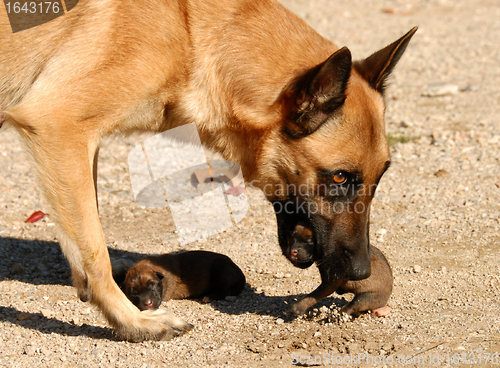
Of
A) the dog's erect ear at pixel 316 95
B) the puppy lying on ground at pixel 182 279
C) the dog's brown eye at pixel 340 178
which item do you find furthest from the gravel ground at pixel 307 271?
the dog's erect ear at pixel 316 95

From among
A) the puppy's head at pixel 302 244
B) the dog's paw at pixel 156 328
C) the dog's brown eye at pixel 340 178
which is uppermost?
the dog's brown eye at pixel 340 178

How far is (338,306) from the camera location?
4.19 meters

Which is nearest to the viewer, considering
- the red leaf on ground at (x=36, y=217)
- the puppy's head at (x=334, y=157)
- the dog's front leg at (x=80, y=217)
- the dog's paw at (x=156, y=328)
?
the dog's front leg at (x=80, y=217)

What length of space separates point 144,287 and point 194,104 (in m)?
1.46

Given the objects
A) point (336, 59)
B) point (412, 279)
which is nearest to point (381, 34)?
point (412, 279)

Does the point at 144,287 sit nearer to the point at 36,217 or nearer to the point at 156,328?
the point at 156,328

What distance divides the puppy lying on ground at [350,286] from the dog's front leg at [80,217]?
0.97 metres

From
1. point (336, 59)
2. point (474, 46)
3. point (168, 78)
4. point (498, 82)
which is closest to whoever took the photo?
point (336, 59)

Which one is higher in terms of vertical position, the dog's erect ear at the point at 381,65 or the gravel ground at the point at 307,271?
the dog's erect ear at the point at 381,65

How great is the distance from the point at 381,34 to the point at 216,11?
9.29 metres

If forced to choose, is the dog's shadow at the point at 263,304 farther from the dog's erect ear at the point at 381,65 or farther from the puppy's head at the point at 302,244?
the dog's erect ear at the point at 381,65

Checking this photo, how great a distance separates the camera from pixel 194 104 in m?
3.73

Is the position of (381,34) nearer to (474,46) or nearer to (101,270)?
(474,46)

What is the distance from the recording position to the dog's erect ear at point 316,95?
127 inches
